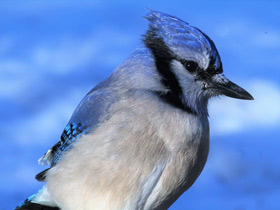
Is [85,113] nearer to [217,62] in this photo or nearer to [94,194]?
[94,194]

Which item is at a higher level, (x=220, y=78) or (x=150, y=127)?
(x=220, y=78)

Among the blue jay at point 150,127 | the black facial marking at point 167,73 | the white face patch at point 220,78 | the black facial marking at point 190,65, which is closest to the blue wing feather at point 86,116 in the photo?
the blue jay at point 150,127

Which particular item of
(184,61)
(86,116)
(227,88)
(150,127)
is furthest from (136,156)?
(227,88)

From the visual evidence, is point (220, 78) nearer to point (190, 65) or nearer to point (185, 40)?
point (190, 65)

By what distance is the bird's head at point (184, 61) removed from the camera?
2.99 metres

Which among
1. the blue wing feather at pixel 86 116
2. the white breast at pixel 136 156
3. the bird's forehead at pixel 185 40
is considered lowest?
the white breast at pixel 136 156

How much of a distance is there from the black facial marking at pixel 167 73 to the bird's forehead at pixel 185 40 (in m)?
0.04

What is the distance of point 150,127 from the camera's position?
9.69 feet

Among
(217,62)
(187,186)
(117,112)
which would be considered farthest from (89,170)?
(217,62)

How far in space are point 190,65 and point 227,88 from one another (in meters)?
0.29

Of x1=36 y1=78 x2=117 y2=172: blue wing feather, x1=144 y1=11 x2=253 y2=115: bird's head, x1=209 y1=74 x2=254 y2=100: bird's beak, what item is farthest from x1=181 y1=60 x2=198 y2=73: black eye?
x1=36 y1=78 x2=117 y2=172: blue wing feather

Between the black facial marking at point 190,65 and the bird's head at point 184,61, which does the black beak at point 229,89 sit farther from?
the black facial marking at point 190,65

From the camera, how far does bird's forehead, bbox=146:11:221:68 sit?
2.98 metres

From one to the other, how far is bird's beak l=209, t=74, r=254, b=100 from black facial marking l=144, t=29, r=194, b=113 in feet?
0.70
